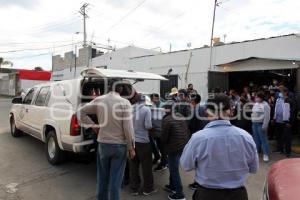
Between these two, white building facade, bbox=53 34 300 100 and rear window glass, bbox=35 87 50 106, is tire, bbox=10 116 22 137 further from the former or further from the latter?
white building facade, bbox=53 34 300 100

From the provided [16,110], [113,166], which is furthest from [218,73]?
[113,166]

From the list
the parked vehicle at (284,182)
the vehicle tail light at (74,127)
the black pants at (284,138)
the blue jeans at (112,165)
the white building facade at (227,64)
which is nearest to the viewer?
the parked vehicle at (284,182)

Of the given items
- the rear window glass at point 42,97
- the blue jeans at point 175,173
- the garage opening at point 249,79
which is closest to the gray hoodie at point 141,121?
the blue jeans at point 175,173

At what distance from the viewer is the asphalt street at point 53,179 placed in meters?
5.27

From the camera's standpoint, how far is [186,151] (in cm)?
284

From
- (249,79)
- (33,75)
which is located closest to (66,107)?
(249,79)

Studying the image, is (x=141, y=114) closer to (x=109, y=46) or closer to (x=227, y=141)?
(x=227, y=141)

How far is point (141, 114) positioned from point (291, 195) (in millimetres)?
3016

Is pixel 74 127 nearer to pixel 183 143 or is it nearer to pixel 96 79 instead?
pixel 96 79

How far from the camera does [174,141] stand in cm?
500

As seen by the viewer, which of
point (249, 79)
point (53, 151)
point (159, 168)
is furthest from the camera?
point (249, 79)

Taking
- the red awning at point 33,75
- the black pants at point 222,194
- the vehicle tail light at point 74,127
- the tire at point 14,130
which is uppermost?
the red awning at point 33,75

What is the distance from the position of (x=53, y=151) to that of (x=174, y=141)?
3158mm

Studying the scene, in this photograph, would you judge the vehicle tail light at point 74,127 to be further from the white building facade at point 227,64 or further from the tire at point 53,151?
the white building facade at point 227,64
